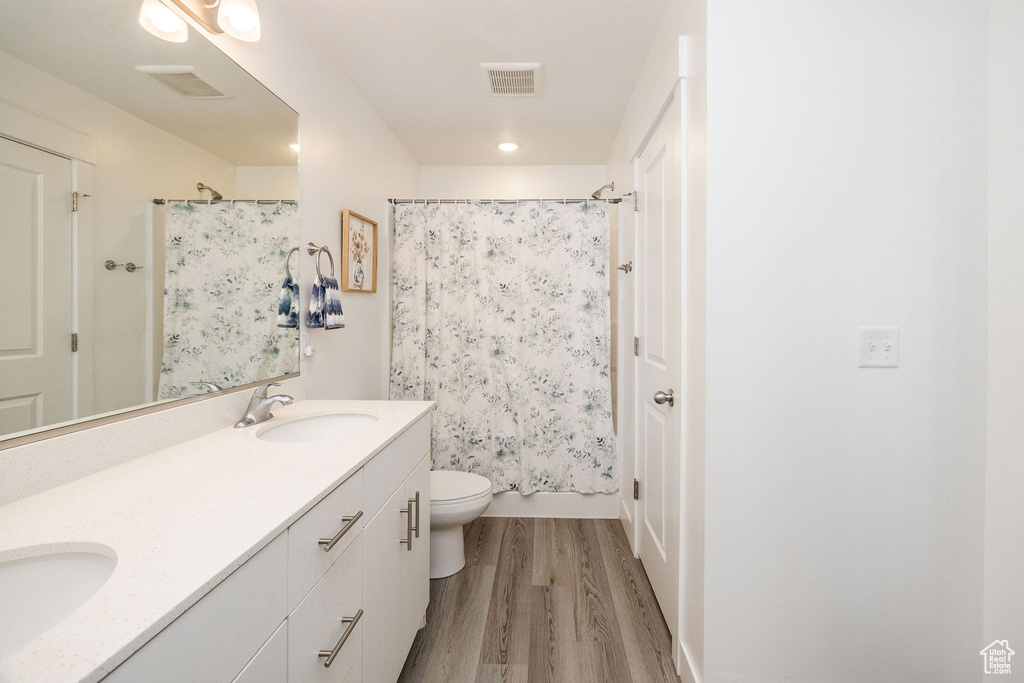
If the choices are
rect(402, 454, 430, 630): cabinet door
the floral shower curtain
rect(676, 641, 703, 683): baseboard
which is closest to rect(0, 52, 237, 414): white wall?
rect(402, 454, 430, 630): cabinet door

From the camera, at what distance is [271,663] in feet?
2.36

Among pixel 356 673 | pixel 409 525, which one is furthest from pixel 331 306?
pixel 356 673

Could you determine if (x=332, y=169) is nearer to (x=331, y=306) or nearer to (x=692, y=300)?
(x=331, y=306)

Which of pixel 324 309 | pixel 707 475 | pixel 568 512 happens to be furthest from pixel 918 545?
pixel 324 309

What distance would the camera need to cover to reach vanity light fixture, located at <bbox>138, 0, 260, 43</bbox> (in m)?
1.15

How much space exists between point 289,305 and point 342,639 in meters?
1.14

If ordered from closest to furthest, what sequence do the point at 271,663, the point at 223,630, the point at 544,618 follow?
the point at 223,630 < the point at 271,663 < the point at 544,618

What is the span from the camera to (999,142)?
1244 millimetres

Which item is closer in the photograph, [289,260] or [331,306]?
[289,260]

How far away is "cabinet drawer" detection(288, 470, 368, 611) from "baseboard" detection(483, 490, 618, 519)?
5.77ft

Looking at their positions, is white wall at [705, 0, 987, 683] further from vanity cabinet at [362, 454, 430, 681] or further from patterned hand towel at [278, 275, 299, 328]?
patterned hand towel at [278, 275, 299, 328]

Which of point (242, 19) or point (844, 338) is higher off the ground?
point (242, 19)

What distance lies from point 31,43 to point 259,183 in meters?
0.65

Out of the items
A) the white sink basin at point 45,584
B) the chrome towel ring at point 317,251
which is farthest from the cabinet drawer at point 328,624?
the chrome towel ring at point 317,251
